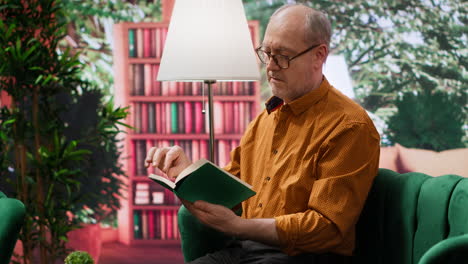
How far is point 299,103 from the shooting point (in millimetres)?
1716

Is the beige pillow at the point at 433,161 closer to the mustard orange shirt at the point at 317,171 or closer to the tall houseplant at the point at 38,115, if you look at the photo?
the tall houseplant at the point at 38,115

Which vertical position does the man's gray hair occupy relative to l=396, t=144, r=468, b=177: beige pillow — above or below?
above

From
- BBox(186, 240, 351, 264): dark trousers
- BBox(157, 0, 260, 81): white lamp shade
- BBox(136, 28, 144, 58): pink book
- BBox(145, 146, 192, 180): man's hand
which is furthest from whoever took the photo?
BBox(136, 28, 144, 58): pink book

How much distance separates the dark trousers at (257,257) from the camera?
5.26 feet

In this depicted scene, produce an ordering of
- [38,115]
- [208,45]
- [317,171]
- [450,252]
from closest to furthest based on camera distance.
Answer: [450,252] → [317,171] → [208,45] → [38,115]

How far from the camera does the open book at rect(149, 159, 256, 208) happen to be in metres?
1.41

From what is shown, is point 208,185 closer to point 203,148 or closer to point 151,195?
point 203,148

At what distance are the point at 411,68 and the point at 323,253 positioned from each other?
10.6ft

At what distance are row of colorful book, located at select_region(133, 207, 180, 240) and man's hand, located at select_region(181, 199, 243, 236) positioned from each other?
3178mm

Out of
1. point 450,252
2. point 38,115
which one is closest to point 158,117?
point 38,115

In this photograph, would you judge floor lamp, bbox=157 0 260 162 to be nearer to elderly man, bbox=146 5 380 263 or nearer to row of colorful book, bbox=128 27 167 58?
elderly man, bbox=146 5 380 263

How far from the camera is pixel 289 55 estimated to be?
65.9 inches

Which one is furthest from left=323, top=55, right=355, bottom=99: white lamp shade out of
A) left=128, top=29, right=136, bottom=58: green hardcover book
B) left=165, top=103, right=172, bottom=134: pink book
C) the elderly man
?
the elderly man

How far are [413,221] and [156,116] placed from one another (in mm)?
3230
